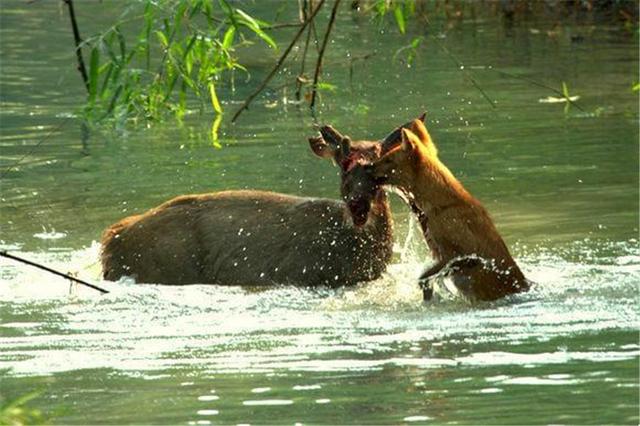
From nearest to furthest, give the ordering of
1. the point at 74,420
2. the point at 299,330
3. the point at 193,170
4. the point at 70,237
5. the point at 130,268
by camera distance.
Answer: the point at 74,420 → the point at 299,330 → the point at 130,268 → the point at 70,237 → the point at 193,170

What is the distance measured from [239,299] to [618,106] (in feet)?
29.4

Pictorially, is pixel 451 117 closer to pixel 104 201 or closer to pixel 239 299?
pixel 104 201

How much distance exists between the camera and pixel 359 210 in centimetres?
1219

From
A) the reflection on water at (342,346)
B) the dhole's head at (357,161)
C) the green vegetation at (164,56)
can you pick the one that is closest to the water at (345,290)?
the reflection on water at (342,346)

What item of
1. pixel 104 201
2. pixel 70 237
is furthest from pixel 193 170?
pixel 70 237

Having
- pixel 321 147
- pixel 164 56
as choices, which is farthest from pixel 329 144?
pixel 164 56

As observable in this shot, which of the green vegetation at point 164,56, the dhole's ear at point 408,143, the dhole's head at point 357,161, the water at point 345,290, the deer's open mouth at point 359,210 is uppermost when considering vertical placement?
the green vegetation at point 164,56

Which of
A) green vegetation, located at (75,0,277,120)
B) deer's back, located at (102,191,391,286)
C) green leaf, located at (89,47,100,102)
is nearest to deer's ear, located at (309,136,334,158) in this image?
deer's back, located at (102,191,391,286)

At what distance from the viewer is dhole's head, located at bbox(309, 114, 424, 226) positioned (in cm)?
1184

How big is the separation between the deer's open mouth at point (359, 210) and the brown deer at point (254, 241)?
18mm

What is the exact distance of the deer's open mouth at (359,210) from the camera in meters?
12.1

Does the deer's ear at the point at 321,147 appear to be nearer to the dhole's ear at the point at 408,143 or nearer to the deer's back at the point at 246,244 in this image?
the deer's back at the point at 246,244

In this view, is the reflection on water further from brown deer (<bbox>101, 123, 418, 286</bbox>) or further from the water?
brown deer (<bbox>101, 123, 418, 286</bbox>)

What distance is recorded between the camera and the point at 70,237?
1427 cm
